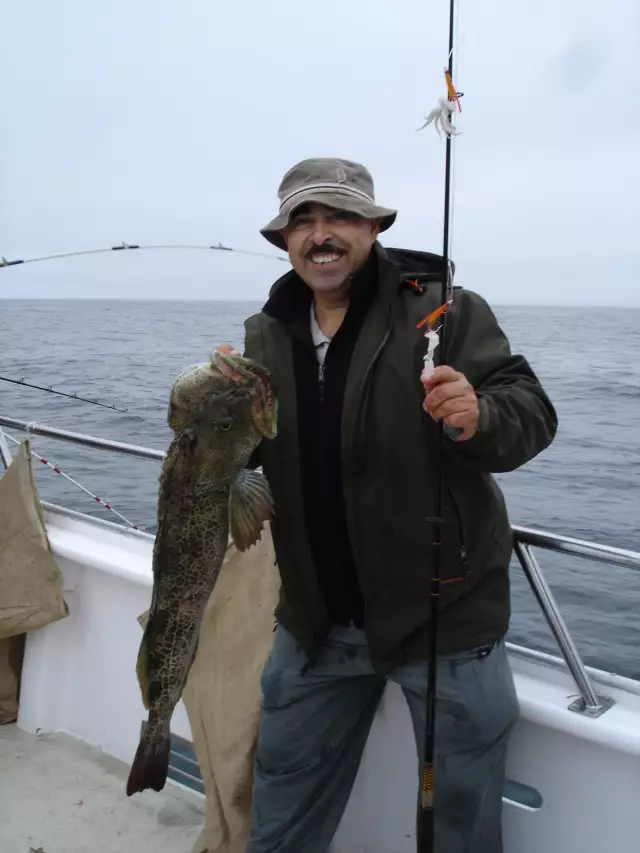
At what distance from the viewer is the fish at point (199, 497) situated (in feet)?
8.71

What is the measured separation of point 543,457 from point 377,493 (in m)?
11.9

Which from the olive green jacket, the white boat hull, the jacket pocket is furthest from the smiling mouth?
the white boat hull

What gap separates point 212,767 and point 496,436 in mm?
1876

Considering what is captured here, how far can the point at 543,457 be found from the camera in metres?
13.9

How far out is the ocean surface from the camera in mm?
6688

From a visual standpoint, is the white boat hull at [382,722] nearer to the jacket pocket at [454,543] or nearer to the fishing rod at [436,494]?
the fishing rod at [436,494]

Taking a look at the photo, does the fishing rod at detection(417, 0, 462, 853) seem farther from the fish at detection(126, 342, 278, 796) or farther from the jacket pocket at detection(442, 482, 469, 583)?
the fish at detection(126, 342, 278, 796)

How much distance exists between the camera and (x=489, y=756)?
257cm

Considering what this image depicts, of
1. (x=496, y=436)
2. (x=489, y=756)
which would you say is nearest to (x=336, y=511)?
(x=496, y=436)

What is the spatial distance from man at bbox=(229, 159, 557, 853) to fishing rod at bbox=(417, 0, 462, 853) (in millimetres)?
37

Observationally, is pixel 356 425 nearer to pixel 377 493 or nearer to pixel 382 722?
pixel 377 493

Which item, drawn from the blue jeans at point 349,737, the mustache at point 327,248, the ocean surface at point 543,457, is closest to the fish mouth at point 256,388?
the mustache at point 327,248

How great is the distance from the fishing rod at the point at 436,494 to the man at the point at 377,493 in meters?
0.04

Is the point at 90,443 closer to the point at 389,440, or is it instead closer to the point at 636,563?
the point at 389,440
